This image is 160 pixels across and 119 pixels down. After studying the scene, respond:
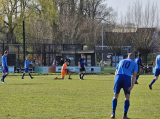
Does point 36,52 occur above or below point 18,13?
below

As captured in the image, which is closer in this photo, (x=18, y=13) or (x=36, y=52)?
(x=36, y=52)

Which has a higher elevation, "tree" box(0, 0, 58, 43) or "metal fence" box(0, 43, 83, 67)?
"tree" box(0, 0, 58, 43)

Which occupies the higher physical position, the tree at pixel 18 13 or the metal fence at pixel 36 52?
the tree at pixel 18 13

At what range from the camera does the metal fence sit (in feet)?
138

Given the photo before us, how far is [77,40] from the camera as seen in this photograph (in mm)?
50781

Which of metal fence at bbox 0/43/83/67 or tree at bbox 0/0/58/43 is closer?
metal fence at bbox 0/43/83/67

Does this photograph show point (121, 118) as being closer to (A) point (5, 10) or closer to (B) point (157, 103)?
(B) point (157, 103)

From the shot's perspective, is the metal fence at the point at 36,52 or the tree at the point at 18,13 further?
the tree at the point at 18,13

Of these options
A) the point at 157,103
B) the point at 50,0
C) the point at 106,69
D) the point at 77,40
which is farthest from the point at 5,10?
the point at 157,103

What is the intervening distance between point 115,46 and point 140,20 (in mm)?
6932

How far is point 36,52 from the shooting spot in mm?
43750

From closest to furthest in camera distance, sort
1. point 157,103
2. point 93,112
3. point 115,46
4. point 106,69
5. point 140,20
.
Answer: point 93,112 → point 157,103 → point 106,69 → point 140,20 → point 115,46

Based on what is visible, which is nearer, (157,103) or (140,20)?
(157,103)

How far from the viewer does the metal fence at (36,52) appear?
42.1m
